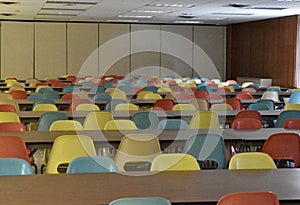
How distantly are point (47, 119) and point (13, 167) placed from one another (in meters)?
3.11

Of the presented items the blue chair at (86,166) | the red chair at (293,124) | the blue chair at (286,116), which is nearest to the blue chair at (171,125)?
the red chair at (293,124)

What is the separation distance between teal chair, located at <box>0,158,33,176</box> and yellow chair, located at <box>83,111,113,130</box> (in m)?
2.94

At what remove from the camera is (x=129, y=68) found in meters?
21.7

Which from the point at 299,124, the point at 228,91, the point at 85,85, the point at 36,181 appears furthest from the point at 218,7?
the point at 36,181

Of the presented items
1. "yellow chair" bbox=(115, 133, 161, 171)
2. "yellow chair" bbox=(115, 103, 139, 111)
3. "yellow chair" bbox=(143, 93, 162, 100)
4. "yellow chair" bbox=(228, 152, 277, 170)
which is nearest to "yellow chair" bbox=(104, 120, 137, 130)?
"yellow chair" bbox=(115, 133, 161, 171)

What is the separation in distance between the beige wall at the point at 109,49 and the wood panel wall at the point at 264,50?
1.03 m

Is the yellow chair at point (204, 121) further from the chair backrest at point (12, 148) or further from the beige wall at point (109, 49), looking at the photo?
the beige wall at point (109, 49)

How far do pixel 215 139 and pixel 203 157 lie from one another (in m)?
0.24

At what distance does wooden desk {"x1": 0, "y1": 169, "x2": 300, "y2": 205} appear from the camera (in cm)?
335

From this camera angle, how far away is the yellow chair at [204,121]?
728cm

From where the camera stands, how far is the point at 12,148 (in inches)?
209

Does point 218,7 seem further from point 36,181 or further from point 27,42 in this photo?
point 36,181

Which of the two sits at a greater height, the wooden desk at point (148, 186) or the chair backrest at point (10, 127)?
the chair backrest at point (10, 127)

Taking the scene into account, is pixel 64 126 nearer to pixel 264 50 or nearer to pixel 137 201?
pixel 137 201
